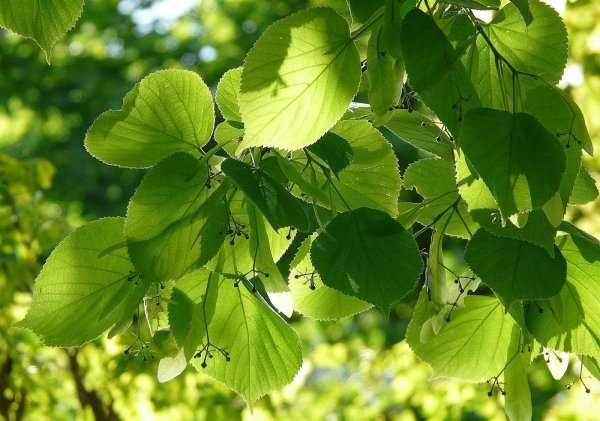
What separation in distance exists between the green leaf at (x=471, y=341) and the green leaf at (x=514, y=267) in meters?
0.13

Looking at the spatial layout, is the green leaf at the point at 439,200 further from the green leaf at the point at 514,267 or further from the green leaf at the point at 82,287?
the green leaf at the point at 82,287

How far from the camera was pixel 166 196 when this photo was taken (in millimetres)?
488

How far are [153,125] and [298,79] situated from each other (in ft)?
0.39

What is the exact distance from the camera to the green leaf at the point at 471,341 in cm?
65

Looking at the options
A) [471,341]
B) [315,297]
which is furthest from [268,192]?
[471,341]

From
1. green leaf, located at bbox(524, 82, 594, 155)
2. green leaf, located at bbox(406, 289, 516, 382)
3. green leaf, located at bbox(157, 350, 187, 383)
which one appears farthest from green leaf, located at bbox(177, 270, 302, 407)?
green leaf, located at bbox(524, 82, 594, 155)

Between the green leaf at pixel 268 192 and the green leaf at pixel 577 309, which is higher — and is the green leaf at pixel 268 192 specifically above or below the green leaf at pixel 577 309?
above

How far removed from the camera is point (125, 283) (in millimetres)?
549

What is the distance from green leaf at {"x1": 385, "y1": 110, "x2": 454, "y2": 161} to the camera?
55cm

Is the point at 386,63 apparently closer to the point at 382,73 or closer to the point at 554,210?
the point at 382,73

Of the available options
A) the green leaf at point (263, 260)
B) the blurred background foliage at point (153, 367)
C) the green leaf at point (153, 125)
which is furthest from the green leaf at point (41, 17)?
the blurred background foliage at point (153, 367)

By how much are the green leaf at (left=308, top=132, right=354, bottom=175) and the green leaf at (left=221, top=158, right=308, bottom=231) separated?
49 millimetres

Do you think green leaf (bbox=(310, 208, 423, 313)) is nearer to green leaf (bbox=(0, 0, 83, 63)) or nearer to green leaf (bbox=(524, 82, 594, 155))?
green leaf (bbox=(524, 82, 594, 155))

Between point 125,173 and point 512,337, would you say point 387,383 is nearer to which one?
point 512,337
